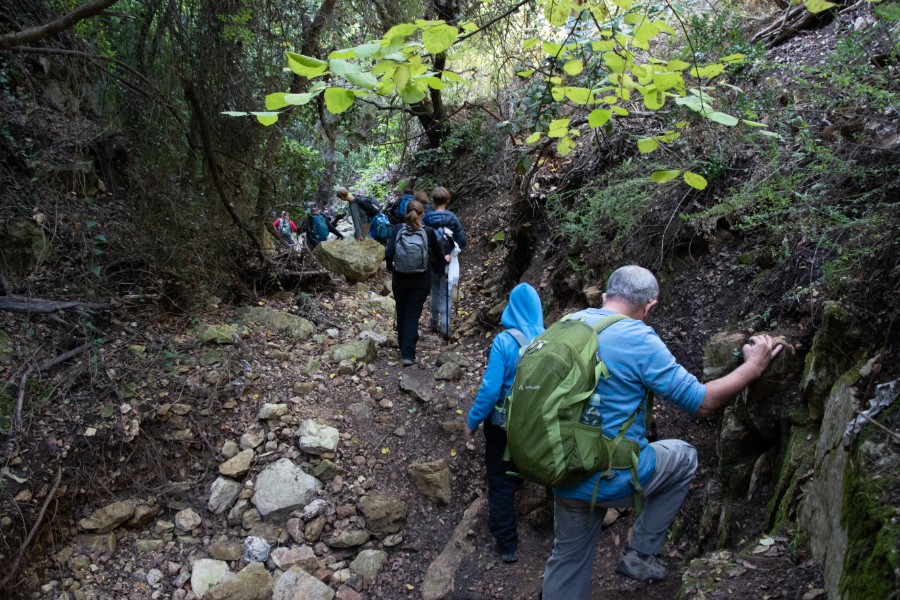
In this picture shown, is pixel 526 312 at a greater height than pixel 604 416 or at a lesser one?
greater

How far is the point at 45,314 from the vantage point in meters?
5.16

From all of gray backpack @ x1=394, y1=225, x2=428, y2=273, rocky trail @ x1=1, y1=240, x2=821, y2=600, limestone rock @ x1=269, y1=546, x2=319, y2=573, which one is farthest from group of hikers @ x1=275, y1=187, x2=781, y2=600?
gray backpack @ x1=394, y1=225, x2=428, y2=273

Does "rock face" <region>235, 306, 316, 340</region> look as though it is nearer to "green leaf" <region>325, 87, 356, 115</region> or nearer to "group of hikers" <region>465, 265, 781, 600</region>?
"group of hikers" <region>465, 265, 781, 600</region>

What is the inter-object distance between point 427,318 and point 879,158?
19.7 feet

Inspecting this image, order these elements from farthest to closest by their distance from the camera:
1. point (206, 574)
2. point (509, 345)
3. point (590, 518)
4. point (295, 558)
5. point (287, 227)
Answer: point (287, 227), point (295, 558), point (206, 574), point (509, 345), point (590, 518)

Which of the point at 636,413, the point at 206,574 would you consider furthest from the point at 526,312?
the point at 206,574

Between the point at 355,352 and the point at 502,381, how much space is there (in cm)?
325

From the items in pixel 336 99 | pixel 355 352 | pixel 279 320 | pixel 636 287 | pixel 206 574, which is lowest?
pixel 206 574

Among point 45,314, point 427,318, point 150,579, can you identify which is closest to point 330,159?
point 427,318

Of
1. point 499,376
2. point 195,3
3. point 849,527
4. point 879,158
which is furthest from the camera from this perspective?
point 195,3

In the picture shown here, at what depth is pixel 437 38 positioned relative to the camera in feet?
5.94

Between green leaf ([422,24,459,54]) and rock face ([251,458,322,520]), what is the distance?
402 centimetres

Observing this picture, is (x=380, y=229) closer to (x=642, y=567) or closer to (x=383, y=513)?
(x=383, y=513)

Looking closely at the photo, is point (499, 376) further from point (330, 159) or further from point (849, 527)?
point (330, 159)
